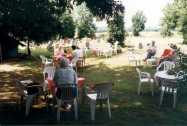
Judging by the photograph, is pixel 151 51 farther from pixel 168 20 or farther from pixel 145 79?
pixel 168 20

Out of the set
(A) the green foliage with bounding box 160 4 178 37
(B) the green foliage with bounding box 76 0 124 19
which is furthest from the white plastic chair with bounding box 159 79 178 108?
(A) the green foliage with bounding box 160 4 178 37

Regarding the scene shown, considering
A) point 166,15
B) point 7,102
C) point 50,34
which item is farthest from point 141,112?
point 166,15

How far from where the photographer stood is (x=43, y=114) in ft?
33.6

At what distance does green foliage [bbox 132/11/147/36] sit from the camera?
5038 cm

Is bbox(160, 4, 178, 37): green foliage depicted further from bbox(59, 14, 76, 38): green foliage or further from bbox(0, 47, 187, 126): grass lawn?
bbox(0, 47, 187, 126): grass lawn

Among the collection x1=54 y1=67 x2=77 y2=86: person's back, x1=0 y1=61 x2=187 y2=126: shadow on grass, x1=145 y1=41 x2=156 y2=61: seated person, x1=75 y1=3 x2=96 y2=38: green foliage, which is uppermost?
x1=75 y1=3 x2=96 y2=38: green foliage

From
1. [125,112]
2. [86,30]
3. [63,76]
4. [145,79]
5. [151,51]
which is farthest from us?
[86,30]

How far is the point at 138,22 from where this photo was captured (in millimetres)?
50406

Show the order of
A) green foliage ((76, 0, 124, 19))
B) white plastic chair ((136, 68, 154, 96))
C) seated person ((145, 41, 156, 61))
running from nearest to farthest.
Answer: green foliage ((76, 0, 124, 19)), white plastic chair ((136, 68, 154, 96)), seated person ((145, 41, 156, 61))

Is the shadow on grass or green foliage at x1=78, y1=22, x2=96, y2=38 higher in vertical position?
green foliage at x1=78, y1=22, x2=96, y2=38

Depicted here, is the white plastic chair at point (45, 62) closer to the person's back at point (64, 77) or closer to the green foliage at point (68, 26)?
the person's back at point (64, 77)

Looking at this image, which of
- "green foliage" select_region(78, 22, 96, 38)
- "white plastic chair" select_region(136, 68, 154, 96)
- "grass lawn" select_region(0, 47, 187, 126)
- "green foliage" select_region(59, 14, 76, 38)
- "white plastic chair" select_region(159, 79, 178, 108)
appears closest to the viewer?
"grass lawn" select_region(0, 47, 187, 126)

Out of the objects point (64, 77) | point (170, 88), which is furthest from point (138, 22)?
point (64, 77)

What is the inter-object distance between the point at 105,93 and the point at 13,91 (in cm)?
489
